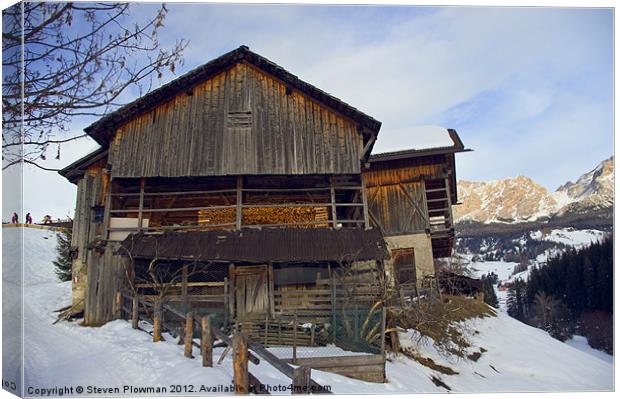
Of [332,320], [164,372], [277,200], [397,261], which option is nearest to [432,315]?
[332,320]

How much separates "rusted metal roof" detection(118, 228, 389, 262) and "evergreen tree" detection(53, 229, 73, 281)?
7.31ft

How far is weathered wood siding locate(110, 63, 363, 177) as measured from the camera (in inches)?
611

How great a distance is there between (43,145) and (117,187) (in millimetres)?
10817

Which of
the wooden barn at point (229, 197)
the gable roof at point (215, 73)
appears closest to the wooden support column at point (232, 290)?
the wooden barn at point (229, 197)

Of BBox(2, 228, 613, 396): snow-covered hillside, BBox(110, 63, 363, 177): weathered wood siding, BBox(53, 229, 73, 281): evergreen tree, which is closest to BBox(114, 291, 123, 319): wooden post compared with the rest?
BBox(2, 228, 613, 396): snow-covered hillside

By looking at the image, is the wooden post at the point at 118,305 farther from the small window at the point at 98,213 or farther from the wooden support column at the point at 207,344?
the wooden support column at the point at 207,344

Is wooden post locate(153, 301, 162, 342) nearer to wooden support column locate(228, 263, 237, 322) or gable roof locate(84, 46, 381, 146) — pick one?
wooden support column locate(228, 263, 237, 322)

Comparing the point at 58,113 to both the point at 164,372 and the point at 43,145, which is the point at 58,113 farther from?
the point at 164,372

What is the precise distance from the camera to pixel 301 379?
6.83 meters

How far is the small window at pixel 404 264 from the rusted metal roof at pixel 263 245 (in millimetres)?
7236

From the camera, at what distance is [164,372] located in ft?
27.9

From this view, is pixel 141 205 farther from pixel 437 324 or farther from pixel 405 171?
pixel 405 171

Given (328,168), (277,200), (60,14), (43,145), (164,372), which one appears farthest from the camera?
(277,200)

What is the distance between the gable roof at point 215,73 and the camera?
15695 millimetres
